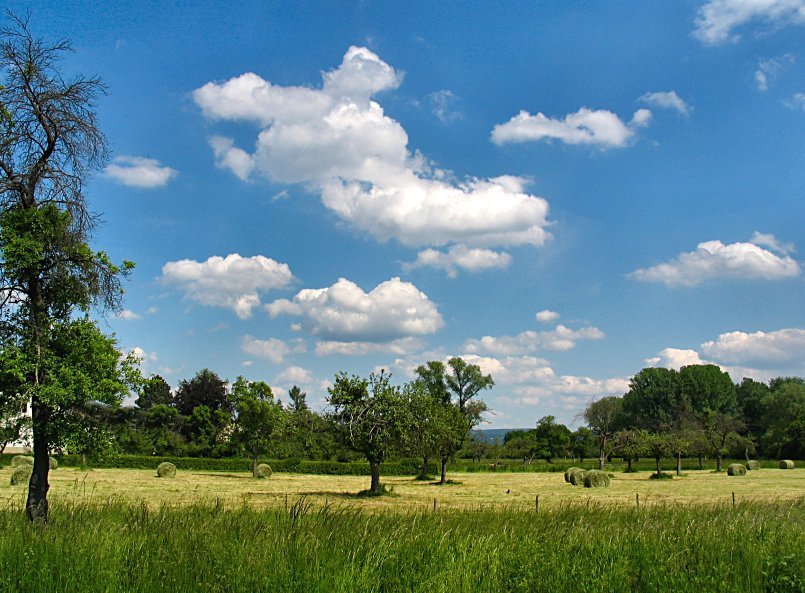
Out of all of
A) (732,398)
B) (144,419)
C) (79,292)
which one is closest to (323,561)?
(79,292)

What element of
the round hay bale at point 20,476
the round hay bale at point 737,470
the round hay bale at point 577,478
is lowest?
the round hay bale at point 737,470

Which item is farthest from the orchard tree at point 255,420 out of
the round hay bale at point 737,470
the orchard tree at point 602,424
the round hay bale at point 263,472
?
the round hay bale at point 737,470

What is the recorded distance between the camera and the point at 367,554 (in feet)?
26.7

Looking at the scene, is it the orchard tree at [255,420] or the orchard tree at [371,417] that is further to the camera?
the orchard tree at [255,420]

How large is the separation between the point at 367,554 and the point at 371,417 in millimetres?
23449

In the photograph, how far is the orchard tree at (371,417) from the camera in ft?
101

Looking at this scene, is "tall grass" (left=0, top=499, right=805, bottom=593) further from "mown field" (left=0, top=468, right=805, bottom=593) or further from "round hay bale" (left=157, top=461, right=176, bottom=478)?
"round hay bale" (left=157, top=461, right=176, bottom=478)

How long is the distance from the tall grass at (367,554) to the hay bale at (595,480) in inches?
1215

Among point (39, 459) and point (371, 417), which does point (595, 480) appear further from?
point (39, 459)

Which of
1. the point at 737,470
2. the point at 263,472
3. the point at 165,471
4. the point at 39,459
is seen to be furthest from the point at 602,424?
the point at 39,459

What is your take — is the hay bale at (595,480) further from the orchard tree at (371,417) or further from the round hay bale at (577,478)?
the orchard tree at (371,417)

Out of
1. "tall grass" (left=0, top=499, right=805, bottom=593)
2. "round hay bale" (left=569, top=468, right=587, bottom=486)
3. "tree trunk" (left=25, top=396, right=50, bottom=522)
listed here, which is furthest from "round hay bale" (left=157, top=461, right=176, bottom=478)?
"tall grass" (left=0, top=499, right=805, bottom=593)

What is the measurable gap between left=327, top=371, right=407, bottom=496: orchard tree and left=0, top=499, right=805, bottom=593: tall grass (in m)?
20.3

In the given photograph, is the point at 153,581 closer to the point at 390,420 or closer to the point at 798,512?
the point at 798,512
